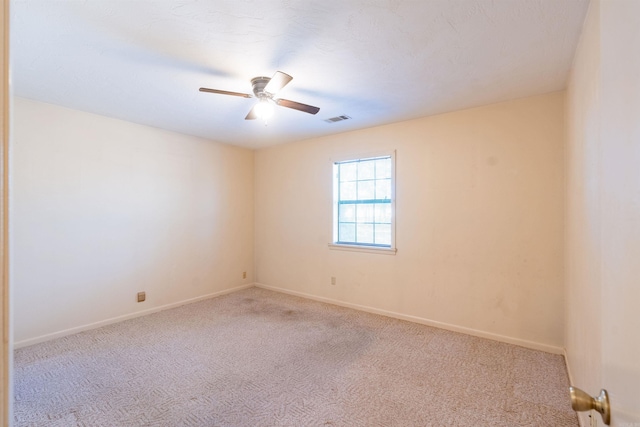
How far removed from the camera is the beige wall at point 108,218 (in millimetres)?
2986

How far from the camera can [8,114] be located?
48 centimetres

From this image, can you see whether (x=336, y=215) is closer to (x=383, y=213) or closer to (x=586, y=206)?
(x=383, y=213)

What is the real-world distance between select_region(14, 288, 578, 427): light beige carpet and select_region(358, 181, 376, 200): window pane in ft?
5.51

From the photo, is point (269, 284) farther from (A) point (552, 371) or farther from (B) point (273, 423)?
(A) point (552, 371)

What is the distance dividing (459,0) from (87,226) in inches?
161

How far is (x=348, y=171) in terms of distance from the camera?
4328 mm

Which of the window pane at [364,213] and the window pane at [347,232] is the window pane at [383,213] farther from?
the window pane at [347,232]

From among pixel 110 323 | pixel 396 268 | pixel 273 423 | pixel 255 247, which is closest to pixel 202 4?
pixel 273 423

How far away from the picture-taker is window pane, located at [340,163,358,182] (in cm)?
426

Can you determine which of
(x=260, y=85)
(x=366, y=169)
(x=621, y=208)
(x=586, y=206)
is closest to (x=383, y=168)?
(x=366, y=169)

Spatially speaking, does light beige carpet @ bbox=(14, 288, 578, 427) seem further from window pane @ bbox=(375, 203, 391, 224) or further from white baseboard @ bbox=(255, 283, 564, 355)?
Answer: window pane @ bbox=(375, 203, 391, 224)

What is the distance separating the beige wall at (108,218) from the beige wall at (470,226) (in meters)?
1.75

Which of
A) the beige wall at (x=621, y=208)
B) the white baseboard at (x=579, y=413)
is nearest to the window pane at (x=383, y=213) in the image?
the white baseboard at (x=579, y=413)

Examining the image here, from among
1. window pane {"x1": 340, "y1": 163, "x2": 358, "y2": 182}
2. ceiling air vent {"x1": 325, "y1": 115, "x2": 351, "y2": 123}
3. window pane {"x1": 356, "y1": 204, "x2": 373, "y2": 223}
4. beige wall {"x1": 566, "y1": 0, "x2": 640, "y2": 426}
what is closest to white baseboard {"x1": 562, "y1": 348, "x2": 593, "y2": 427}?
beige wall {"x1": 566, "y1": 0, "x2": 640, "y2": 426}
